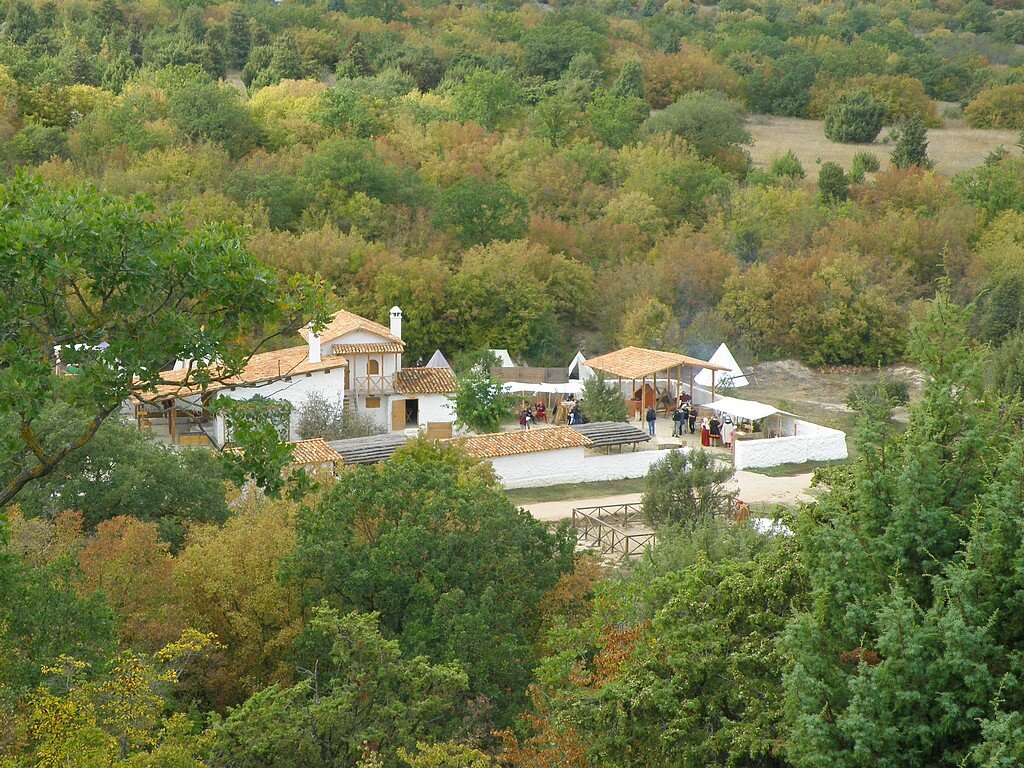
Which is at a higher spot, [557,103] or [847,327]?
[557,103]

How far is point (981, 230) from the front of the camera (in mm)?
55812


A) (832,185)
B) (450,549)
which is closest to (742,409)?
(450,549)

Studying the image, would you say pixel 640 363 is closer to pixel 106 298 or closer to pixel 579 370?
pixel 579 370

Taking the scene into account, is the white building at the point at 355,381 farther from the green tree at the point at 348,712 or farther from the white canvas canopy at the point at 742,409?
the green tree at the point at 348,712

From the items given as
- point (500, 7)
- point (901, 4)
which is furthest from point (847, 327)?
point (901, 4)

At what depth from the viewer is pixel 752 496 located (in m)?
30.7

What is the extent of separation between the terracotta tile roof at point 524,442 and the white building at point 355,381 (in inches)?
129

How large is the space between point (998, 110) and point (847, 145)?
10.5 metres

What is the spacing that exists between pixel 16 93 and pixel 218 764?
50775 millimetres

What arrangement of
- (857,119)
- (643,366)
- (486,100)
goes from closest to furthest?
Answer: (643,366) → (486,100) → (857,119)

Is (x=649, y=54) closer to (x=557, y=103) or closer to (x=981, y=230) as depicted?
(x=557, y=103)

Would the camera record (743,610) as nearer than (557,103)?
Yes

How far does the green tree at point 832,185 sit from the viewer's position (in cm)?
6044

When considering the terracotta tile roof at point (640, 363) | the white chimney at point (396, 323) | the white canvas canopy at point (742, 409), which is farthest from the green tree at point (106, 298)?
the white chimney at point (396, 323)
